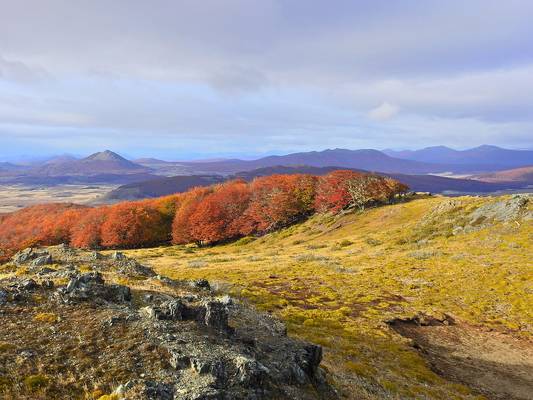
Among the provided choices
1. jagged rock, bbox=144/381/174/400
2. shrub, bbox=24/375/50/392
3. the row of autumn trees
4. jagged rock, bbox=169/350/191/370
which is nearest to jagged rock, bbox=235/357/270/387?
jagged rock, bbox=169/350/191/370

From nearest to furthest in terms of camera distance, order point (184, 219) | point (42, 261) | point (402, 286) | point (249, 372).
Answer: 1. point (249, 372)
2. point (42, 261)
3. point (402, 286)
4. point (184, 219)

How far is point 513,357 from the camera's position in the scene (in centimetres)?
3900

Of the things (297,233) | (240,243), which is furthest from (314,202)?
(240,243)

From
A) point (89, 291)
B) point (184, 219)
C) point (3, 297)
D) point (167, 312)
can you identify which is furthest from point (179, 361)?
point (184, 219)

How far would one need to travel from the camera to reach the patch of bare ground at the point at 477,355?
33562 millimetres

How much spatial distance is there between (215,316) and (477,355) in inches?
1137

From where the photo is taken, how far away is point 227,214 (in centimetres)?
15388

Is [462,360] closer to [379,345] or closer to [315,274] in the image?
[379,345]

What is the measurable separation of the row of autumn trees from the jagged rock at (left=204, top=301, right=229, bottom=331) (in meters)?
113

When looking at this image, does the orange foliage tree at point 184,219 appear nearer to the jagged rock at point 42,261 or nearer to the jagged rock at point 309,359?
the jagged rock at point 42,261

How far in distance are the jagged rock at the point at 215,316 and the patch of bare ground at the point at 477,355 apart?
69.1 ft

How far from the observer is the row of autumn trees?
455 ft

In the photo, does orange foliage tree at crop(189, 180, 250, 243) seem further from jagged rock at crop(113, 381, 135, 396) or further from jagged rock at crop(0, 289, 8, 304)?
jagged rock at crop(113, 381, 135, 396)

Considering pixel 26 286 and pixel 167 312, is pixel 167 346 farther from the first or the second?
pixel 26 286
